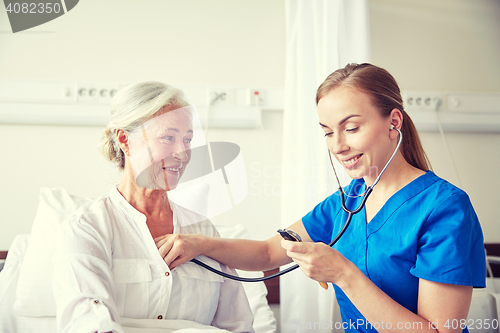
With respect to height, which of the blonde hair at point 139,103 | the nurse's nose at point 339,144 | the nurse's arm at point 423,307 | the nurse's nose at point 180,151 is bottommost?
the nurse's arm at point 423,307

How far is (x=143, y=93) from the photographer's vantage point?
3.36ft

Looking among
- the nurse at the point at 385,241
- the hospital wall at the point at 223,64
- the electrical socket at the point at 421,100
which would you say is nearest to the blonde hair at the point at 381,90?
the nurse at the point at 385,241

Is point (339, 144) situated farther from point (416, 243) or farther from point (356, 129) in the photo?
point (416, 243)

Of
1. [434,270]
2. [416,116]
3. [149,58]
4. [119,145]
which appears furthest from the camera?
[416,116]

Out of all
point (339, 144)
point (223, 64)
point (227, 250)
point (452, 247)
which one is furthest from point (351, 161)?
point (223, 64)

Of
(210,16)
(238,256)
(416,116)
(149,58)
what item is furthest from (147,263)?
(416,116)

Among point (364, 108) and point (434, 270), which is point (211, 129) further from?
point (434, 270)

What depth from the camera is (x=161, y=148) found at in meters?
1.04

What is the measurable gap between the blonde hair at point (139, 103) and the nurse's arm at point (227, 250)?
336 millimetres

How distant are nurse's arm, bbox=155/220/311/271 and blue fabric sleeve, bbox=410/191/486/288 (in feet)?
1.38

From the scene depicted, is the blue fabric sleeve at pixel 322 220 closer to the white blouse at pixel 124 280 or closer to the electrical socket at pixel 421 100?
the white blouse at pixel 124 280

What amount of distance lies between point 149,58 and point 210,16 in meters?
0.37

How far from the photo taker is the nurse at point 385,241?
0.85m

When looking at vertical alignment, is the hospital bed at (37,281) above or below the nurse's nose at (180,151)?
below
